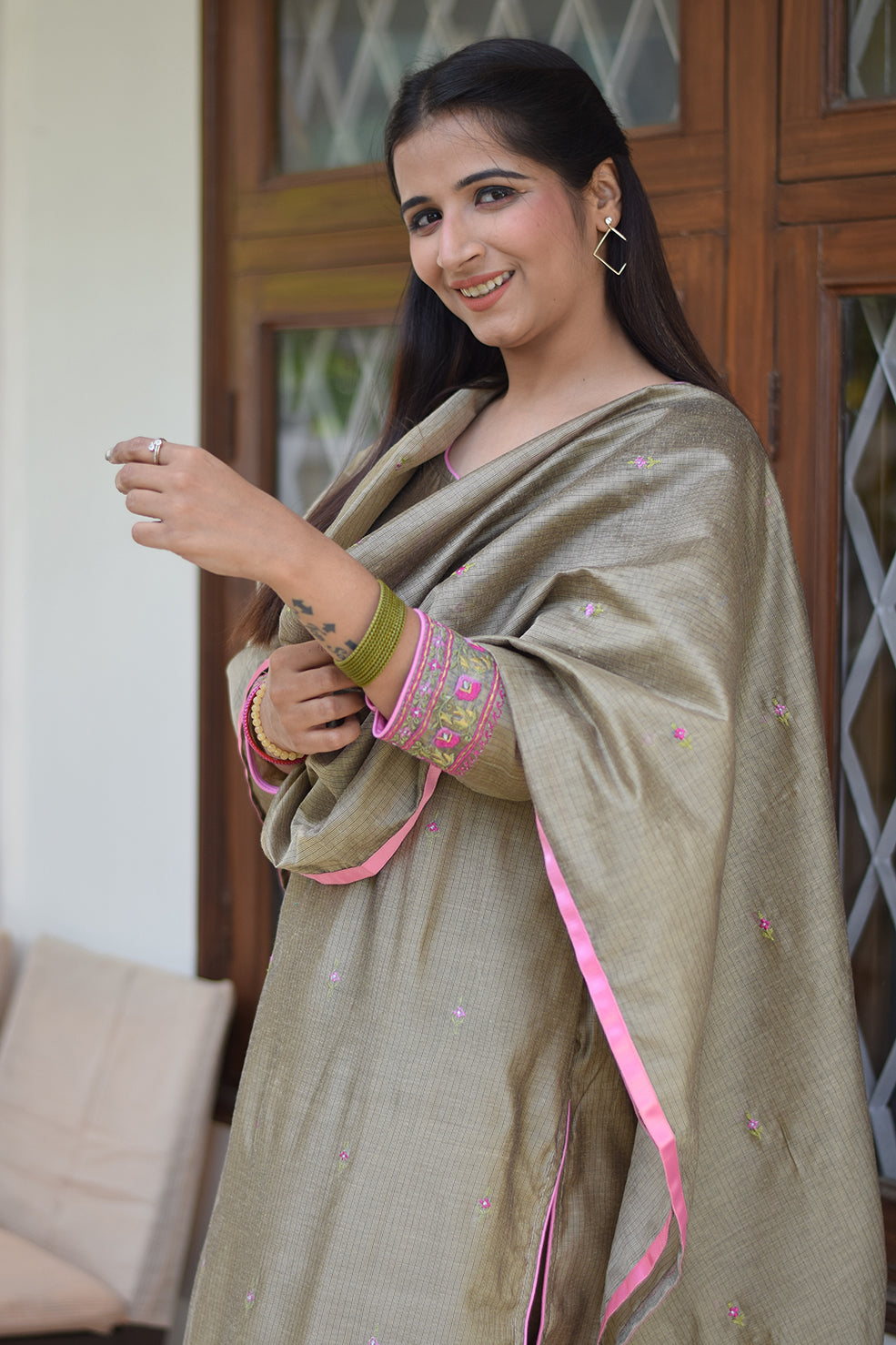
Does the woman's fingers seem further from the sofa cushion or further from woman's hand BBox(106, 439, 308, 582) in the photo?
the sofa cushion

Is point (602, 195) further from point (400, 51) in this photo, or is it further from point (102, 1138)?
point (102, 1138)

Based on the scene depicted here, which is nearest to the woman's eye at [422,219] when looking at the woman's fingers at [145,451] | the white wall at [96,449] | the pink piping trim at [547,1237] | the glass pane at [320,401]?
the woman's fingers at [145,451]

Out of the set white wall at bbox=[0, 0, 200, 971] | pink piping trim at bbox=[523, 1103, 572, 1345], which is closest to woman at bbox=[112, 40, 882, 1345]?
pink piping trim at bbox=[523, 1103, 572, 1345]

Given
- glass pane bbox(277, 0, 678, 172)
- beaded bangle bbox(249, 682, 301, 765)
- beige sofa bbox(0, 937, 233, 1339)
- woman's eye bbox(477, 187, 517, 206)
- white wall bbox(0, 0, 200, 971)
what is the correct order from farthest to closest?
white wall bbox(0, 0, 200, 971)
beige sofa bbox(0, 937, 233, 1339)
glass pane bbox(277, 0, 678, 172)
beaded bangle bbox(249, 682, 301, 765)
woman's eye bbox(477, 187, 517, 206)

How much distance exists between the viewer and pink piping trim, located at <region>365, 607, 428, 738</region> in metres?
0.99

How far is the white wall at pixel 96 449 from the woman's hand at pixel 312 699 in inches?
49.9

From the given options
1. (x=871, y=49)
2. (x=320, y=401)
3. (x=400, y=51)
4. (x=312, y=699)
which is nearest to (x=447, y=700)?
(x=312, y=699)

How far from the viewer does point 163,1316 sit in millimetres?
2158

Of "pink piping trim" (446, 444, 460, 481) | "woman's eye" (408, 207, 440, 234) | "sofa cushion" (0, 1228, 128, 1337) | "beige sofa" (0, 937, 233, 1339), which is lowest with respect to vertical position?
"sofa cushion" (0, 1228, 128, 1337)

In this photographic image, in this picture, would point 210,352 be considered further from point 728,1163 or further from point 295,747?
point 728,1163

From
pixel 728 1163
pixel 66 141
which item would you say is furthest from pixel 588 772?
pixel 66 141

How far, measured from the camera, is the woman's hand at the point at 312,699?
3.62 feet

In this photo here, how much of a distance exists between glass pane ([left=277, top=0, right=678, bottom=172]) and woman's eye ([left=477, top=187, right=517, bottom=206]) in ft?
2.47

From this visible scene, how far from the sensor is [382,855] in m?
1.16
